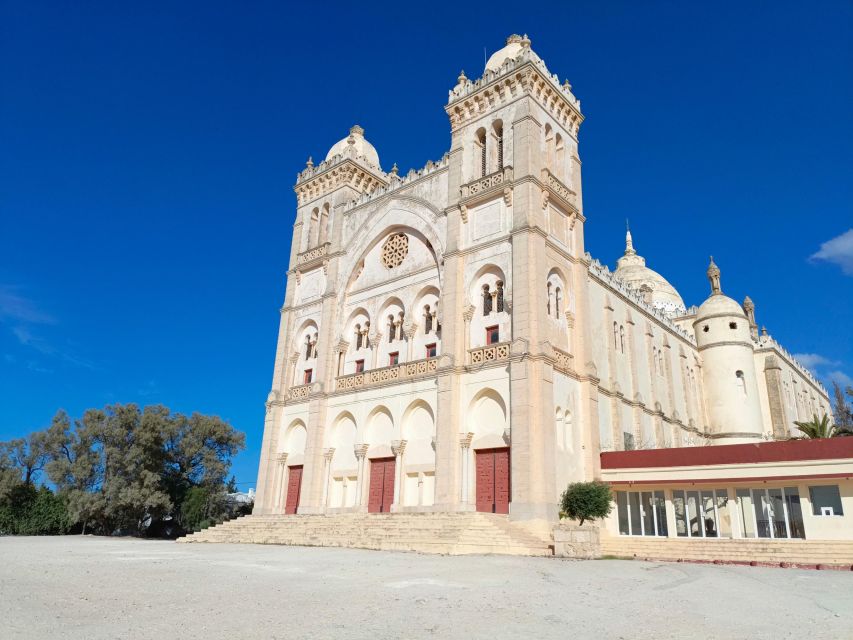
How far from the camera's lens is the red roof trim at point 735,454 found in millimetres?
20531

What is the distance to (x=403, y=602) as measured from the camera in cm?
858

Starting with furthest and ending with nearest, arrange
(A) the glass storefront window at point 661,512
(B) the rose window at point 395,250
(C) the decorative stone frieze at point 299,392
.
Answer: (C) the decorative stone frieze at point 299,392 → (B) the rose window at point 395,250 → (A) the glass storefront window at point 661,512

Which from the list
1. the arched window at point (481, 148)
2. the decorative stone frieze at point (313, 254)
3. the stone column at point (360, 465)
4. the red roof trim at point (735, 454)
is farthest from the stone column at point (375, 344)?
the red roof trim at point (735, 454)

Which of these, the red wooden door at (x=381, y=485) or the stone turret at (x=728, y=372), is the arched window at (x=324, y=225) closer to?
the red wooden door at (x=381, y=485)

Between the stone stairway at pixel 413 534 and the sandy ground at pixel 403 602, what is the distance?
5209 mm

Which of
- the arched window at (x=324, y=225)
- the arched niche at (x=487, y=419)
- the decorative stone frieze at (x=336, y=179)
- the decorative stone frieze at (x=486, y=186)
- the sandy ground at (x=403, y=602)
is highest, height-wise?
the decorative stone frieze at (x=336, y=179)

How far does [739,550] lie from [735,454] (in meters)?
3.43

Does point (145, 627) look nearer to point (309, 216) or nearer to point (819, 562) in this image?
point (819, 562)

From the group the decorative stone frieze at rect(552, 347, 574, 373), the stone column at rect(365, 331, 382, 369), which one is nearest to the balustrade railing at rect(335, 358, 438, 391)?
the stone column at rect(365, 331, 382, 369)

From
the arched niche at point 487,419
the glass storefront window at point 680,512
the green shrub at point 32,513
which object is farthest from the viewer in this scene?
the green shrub at point 32,513

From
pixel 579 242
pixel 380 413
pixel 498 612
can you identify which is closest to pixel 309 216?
pixel 380 413

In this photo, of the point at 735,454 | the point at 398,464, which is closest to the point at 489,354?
the point at 398,464

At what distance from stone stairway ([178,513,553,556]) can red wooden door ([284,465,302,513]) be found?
4781mm

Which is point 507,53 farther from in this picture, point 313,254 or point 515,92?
point 313,254
